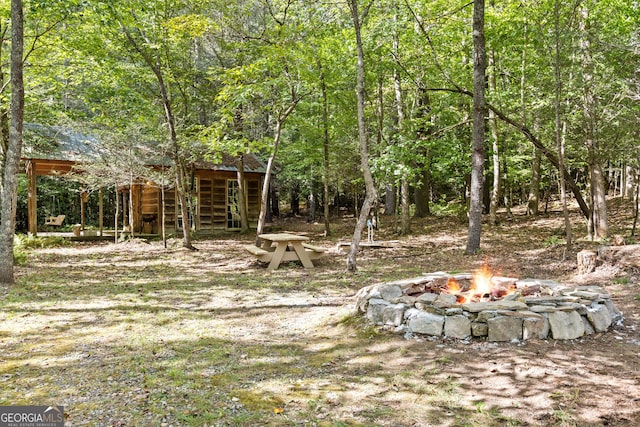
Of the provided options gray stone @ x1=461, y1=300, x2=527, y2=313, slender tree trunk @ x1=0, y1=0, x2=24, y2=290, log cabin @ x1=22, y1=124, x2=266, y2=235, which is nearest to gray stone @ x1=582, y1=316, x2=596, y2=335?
gray stone @ x1=461, y1=300, x2=527, y2=313

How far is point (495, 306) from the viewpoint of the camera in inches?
190

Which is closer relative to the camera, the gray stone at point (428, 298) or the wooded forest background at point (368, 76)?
the gray stone at point (428, 298)

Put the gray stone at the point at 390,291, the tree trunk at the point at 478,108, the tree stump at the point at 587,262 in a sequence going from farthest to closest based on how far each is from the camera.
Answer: the tree trunk at the point at 478,108 < the tree stump at the point at 587,262 < the gray stone at the point at 390,291

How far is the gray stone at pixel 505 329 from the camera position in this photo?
4582 mm

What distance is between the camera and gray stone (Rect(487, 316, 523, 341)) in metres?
4.58

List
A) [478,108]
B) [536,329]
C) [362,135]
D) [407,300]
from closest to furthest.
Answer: [536,329], [407,300], [362,135], [478,108]

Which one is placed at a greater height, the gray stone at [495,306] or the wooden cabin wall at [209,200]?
the wooden cabin wall at [209,200]

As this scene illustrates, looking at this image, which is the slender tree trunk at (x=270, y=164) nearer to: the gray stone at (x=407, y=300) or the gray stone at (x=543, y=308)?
the gray stone at (x=407, y=300)

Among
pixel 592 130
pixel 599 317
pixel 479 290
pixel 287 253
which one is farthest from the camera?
pixel 287 253

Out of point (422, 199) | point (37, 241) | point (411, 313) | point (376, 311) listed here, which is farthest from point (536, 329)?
point (37, 241)

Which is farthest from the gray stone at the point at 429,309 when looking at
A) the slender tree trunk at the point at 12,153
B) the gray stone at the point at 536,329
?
the slender tree trunk at the point at 12,153

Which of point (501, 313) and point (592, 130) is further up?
point (592, 130)

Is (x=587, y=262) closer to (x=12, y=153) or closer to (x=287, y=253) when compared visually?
(x=287, y=253)

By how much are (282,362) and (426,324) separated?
1.70 metres
